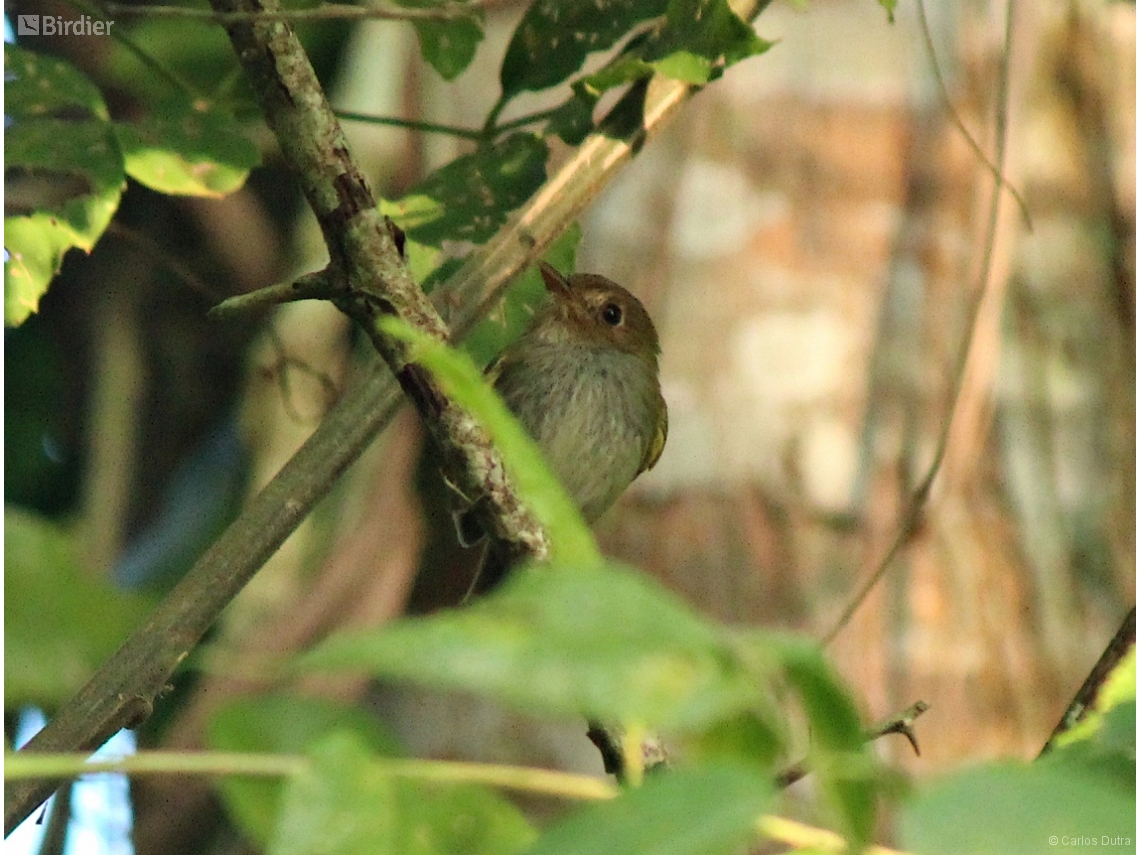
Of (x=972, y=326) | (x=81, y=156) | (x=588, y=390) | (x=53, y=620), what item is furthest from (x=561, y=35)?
(x=588, y=390)

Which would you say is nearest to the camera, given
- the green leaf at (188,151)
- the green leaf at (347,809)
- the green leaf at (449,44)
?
the green leaf at (347,809)

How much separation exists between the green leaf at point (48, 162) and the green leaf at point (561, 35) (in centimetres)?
68

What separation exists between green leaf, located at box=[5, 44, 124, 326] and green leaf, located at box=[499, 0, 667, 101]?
68 centimetres

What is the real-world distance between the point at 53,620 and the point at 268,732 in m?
0.22

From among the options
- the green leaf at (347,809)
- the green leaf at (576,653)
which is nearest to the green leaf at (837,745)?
→ the green leaf at (576,653)

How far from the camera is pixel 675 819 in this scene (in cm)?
64

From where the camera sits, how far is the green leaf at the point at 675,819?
622 millimetres

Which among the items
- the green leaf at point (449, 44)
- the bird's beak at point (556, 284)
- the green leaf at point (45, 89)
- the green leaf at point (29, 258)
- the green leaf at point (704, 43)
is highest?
the green leaf at point (704, 43)

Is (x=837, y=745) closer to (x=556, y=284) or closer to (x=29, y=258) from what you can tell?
(x=29, y=258)

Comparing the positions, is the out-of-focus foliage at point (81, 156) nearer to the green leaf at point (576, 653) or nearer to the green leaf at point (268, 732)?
the green leaf at point (268, 732)

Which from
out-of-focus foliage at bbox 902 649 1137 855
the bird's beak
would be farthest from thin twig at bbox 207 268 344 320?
the bird's beak

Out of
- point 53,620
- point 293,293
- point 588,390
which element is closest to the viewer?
point 53,620

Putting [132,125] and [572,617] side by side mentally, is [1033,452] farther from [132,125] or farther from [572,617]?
[572,617]

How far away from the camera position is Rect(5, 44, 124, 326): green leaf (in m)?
2.13
